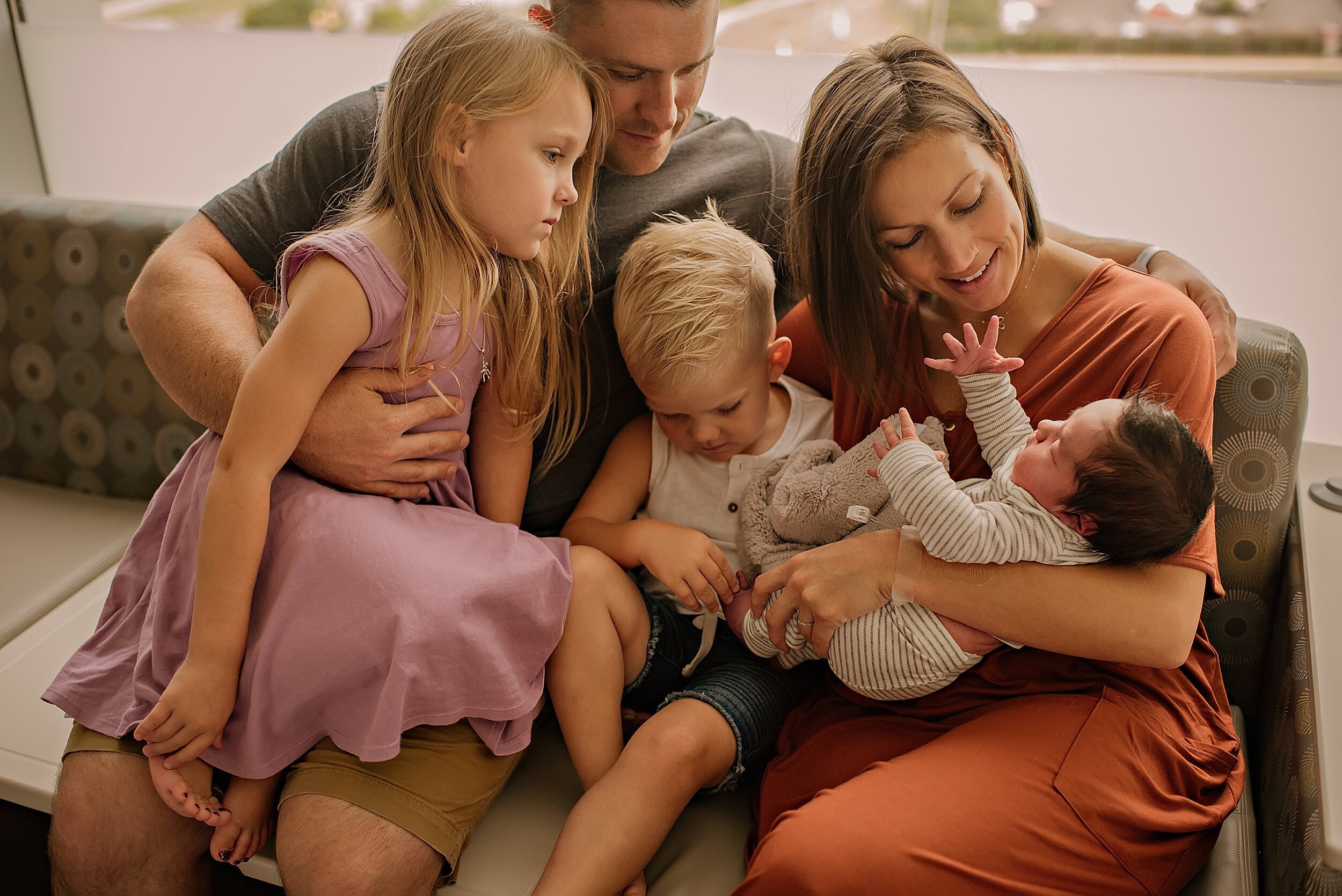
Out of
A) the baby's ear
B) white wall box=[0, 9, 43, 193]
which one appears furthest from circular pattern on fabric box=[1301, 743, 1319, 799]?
white wall box=[0, 9, 43, 193]

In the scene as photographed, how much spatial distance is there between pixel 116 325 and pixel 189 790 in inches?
48.6

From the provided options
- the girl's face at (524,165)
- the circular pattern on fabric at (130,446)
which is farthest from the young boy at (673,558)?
the circular pattern on fabric at (130,446)

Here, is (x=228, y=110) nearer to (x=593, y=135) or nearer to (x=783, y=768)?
(x=593, y=135)

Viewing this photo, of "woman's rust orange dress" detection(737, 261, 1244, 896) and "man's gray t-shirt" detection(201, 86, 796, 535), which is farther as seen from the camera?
"man's gray t-shirt" detection(201, 86, 796, 535)

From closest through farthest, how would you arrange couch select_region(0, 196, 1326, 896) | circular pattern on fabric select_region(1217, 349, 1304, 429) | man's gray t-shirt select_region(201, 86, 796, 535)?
1. couch select_region(0, 196, 1326, 896)
2. circular pattern on fabric select_region(1217, 349, 1304, 429)
3. man's gray t-shirt select_region(201, 86, 796, 535)

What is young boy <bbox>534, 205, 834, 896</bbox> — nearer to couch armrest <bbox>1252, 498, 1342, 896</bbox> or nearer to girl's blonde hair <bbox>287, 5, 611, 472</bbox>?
girl's blonde hair <bbox>287, 5, 611, 472</bbox>

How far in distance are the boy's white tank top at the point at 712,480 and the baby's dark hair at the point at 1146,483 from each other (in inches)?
21.0

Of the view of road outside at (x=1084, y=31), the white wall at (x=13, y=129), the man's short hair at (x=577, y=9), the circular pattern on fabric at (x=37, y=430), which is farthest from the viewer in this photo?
the white wall at (x=13, y=129)

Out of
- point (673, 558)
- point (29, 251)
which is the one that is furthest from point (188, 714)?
point (29, 251)

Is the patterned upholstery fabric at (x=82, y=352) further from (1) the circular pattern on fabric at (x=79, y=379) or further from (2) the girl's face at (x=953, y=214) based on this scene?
(2) the girl's face at (x=953, y=214)

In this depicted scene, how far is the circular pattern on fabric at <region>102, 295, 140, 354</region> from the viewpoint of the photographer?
2029 mm

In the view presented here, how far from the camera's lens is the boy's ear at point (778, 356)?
1498 mm

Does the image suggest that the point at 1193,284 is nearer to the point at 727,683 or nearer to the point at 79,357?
the point at 727,683

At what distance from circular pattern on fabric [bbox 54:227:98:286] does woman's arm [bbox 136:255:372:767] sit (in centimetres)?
116
